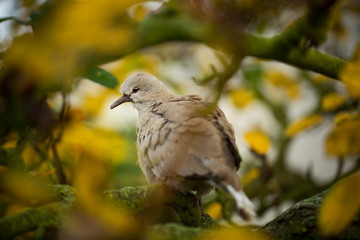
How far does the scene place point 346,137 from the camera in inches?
20.6

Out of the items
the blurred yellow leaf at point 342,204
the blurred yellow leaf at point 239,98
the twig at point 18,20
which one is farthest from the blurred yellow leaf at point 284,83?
the blurred yellow leaf at point 342,204

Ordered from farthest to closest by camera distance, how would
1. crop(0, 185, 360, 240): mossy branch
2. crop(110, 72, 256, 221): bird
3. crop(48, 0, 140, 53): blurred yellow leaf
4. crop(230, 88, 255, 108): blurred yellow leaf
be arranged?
crop(230, 88, 255, 108): blurred yellow leaf < crop(110, 72, 256, 221): bird < crop(0, 185, 360, 240): mossy branch < crop(48, 0, 140, 53): blurred yellow leaf

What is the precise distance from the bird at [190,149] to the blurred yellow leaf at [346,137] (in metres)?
0.13

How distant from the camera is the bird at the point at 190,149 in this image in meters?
0.72

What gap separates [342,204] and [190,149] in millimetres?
389

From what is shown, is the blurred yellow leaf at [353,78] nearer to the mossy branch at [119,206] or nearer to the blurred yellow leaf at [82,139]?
the mossy branch at [119,206]

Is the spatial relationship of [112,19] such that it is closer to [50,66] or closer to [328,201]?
[50,66]

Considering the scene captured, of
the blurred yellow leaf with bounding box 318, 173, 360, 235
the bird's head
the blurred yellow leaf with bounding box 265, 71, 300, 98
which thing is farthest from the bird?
the blurred yellow leaf with bounding box 265, 71, 300, 98

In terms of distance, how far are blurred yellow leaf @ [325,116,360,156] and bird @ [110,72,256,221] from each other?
13 centimetres

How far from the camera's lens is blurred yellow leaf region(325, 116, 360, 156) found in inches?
17.5

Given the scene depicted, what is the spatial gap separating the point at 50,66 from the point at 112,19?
49 mm

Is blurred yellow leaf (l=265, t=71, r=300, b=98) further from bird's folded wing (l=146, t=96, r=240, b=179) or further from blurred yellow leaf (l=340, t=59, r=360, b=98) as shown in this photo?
blurred yellow leaf (l=340, t=59, r=360, b=98)

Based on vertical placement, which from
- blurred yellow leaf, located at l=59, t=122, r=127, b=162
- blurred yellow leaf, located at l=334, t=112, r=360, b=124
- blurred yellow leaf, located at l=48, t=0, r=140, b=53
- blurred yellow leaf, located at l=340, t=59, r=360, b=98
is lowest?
blurred yellow leaf, located at l=59, t=122, r=127, b=162

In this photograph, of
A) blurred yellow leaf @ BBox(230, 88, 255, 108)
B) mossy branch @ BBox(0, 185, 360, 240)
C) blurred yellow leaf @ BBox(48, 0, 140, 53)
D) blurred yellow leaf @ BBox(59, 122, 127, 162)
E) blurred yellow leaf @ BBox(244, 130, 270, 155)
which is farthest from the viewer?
blurred yellow leaf @ BBox(230, 88, 255, 108)
